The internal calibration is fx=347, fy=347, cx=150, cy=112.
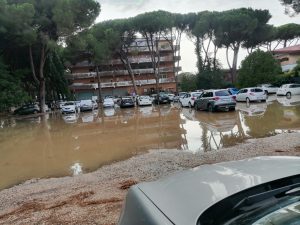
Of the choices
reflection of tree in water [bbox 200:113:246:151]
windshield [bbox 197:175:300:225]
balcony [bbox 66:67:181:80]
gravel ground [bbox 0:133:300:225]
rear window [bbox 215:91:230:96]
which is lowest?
reflection of tree in water [bbox 200:113:246:151]

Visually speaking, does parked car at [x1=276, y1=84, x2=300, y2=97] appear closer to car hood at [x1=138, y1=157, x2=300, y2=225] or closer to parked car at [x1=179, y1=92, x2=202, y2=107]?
parked car at [x1=179, y1=92, x2=202, y2=107]

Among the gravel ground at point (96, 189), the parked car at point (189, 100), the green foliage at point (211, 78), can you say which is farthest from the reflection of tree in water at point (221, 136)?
the green foliage at point (211, 78)

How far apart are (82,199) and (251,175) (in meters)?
4.70

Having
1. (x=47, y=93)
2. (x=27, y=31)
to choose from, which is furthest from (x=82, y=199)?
(x=47, y=93)

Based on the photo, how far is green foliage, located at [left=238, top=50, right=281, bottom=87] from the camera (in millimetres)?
40938

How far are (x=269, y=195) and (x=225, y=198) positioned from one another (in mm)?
240

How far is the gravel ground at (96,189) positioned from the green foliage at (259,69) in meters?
32.0

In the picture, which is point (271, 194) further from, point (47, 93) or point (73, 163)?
point (47, 93)

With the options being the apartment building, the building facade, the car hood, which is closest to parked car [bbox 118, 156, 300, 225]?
the car hood

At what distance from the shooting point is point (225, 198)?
5.84ft

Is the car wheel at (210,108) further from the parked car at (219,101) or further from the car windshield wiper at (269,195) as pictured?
the car windshield wiper at (269,195)

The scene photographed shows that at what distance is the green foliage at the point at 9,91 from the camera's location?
1315 inches

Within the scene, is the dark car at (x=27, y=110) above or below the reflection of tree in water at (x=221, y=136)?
above

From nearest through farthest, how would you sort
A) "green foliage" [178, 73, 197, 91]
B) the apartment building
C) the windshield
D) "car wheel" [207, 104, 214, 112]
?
1. the windshield
2. "car wheel" [207, 104, 214, 112]
3. "green foliage" [178, 73, 197, 91]
4. the apartment building
